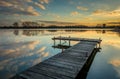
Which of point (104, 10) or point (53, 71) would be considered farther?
point (104, 10)

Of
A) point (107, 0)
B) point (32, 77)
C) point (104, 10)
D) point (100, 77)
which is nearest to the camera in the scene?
point (32, 77)

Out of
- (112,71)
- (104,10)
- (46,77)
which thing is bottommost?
(112,71)

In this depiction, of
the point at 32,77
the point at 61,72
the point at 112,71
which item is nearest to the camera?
the point at 32,77

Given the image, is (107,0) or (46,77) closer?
(46,77)

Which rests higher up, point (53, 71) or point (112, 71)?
point (53, 71)

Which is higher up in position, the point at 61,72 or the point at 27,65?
the point at 61,72

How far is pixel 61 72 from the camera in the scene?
614 cm

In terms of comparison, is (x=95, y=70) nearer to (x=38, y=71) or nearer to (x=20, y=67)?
(x=38, y=71)

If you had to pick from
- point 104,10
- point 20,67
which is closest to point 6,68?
point 20,67

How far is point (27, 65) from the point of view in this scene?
415 inches

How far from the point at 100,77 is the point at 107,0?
27.0m

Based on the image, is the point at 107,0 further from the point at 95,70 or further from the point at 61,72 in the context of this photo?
the point at 61,72

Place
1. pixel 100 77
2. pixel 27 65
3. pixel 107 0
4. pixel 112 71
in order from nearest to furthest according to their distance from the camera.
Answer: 1. pixel 100 77
2. pixel 112 71
3. pixel 27 65
4. pixel 107 0

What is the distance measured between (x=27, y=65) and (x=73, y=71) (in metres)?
5.67
